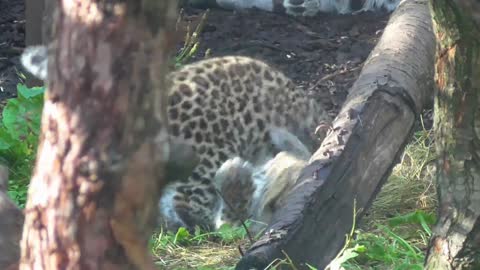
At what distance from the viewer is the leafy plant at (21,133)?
17.9ft

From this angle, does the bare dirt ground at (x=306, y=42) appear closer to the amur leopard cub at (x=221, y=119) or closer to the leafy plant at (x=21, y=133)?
the amur leopard cub at (x=221, y=119)

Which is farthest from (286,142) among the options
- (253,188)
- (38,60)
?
(38,60)

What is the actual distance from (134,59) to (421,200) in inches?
135

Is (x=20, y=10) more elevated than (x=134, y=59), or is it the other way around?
(x=134, y=59)

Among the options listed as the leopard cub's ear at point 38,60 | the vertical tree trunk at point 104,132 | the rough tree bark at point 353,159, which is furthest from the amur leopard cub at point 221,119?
the vertical tree trunk at point 104,132

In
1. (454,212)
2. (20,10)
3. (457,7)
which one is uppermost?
(457,7)

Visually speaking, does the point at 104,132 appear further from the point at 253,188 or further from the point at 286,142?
the point at 286,142

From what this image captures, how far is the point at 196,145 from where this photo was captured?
520cm

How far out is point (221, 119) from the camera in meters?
5.33

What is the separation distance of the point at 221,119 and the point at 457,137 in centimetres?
200

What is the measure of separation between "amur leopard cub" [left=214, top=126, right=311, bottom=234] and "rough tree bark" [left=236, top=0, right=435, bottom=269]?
0.46m

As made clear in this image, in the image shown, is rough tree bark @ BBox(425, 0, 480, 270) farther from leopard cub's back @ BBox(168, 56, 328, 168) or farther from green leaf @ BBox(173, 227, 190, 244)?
leopard cub's back @ BBox(168, 56, 328, 168)

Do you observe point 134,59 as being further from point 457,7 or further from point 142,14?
point 457,7

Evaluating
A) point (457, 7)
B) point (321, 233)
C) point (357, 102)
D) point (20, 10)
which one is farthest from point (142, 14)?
point (20, 10)
